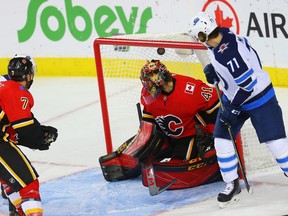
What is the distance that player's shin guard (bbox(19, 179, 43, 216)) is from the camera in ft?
16.3

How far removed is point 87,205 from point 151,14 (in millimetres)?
2969

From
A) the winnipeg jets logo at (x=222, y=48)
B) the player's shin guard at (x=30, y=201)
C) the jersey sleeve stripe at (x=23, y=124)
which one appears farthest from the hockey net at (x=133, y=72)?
the player's shin guard at (x=30, y=201)

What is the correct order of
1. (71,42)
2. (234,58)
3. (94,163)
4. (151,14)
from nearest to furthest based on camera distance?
(234,58), (94,163), (151,14), (71,42)

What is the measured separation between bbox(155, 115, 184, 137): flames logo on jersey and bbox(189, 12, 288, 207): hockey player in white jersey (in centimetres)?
50

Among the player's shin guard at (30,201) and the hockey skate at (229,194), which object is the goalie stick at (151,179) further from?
the player's shin guard at (30,201)

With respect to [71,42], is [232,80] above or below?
above

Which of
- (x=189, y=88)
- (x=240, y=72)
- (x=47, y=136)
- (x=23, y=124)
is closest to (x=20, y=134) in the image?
(x=23, y=124)

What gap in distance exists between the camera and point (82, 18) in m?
8.67

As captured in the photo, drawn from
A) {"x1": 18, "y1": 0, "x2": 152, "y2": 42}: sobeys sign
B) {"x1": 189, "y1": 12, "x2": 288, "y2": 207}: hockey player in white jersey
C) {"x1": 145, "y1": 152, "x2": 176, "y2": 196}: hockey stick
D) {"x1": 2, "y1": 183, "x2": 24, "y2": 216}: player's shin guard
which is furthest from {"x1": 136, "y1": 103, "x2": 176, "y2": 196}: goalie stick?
{"x1": 18, "y1": 0, "x2": 152, "y2": 42}: sobeys sign

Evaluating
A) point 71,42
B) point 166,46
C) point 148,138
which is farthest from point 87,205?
point 71,42

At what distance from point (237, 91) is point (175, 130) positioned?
0.82 meters

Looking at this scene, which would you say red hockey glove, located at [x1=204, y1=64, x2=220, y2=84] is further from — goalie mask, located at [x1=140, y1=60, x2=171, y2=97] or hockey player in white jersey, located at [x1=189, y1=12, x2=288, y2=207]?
goalie mask, located at [x1=140, y1=60, x2=171, y2=97]

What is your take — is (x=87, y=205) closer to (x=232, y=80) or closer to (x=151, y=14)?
(x=232, y=80)

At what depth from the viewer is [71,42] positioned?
8.84m
